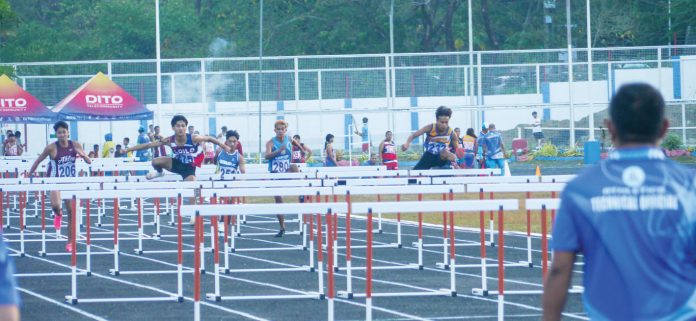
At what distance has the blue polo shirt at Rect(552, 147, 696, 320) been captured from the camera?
4.74 meters

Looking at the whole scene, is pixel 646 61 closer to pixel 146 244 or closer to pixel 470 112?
pixel 470 112

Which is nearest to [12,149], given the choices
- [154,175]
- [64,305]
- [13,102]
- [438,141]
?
[13,102]

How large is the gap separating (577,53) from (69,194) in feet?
109

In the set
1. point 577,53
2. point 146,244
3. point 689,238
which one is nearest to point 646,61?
point 577,53

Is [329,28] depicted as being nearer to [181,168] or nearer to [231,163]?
[231,163]

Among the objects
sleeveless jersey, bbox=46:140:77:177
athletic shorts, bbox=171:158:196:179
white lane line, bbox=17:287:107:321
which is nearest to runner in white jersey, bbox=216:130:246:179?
athletic shorts, bbox=171:158:196:179

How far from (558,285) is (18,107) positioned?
116ft

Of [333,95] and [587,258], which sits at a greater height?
[333,95]

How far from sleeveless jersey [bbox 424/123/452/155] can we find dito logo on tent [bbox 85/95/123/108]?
1864 cm

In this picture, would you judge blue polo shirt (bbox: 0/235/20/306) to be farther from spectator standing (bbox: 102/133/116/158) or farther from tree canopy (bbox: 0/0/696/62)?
tree canopy (bbox: 0/0/696/62)

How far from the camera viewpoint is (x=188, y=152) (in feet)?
67.6

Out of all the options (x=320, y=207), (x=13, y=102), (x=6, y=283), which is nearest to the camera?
(x=6, y=283)

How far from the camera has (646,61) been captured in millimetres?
43906

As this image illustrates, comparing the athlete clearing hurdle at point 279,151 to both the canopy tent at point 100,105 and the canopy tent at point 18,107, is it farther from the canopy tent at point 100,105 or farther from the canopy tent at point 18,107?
the canopy tent at point 18,107
